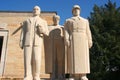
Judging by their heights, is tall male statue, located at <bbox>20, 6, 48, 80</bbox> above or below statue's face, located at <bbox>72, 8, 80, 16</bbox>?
below

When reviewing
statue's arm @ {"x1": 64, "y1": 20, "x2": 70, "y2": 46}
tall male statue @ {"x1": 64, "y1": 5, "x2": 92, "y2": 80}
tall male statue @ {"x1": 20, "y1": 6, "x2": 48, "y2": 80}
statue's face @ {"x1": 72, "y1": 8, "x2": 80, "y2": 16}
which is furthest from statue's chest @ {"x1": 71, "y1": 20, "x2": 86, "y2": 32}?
tall male statue @ {"x1": 20, "y1": 6, "x2": 48, "y2": 80}

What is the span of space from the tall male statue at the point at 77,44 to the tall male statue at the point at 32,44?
78cm

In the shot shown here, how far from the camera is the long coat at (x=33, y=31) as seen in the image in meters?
8.33

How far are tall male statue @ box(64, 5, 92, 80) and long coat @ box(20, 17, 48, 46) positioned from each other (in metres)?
0.76

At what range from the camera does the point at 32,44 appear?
830 cm

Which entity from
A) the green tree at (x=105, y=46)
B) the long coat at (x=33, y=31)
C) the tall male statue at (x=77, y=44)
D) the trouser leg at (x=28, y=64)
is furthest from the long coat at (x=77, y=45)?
the green tree at (x=105, y=46)

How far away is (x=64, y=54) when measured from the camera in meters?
8.61

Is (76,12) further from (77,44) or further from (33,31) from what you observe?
(33,31)

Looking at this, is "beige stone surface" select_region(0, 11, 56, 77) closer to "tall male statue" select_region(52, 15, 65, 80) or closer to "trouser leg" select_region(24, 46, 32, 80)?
"tall male statue" select_region(52, 15, 65, 80)

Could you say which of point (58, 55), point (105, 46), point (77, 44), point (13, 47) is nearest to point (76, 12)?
point (77, 44)

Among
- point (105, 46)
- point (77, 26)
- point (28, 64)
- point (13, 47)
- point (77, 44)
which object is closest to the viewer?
point (28, 64)

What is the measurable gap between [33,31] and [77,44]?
55.7 inches

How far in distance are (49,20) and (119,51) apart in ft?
22.7

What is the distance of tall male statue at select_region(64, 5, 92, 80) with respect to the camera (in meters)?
8.14
